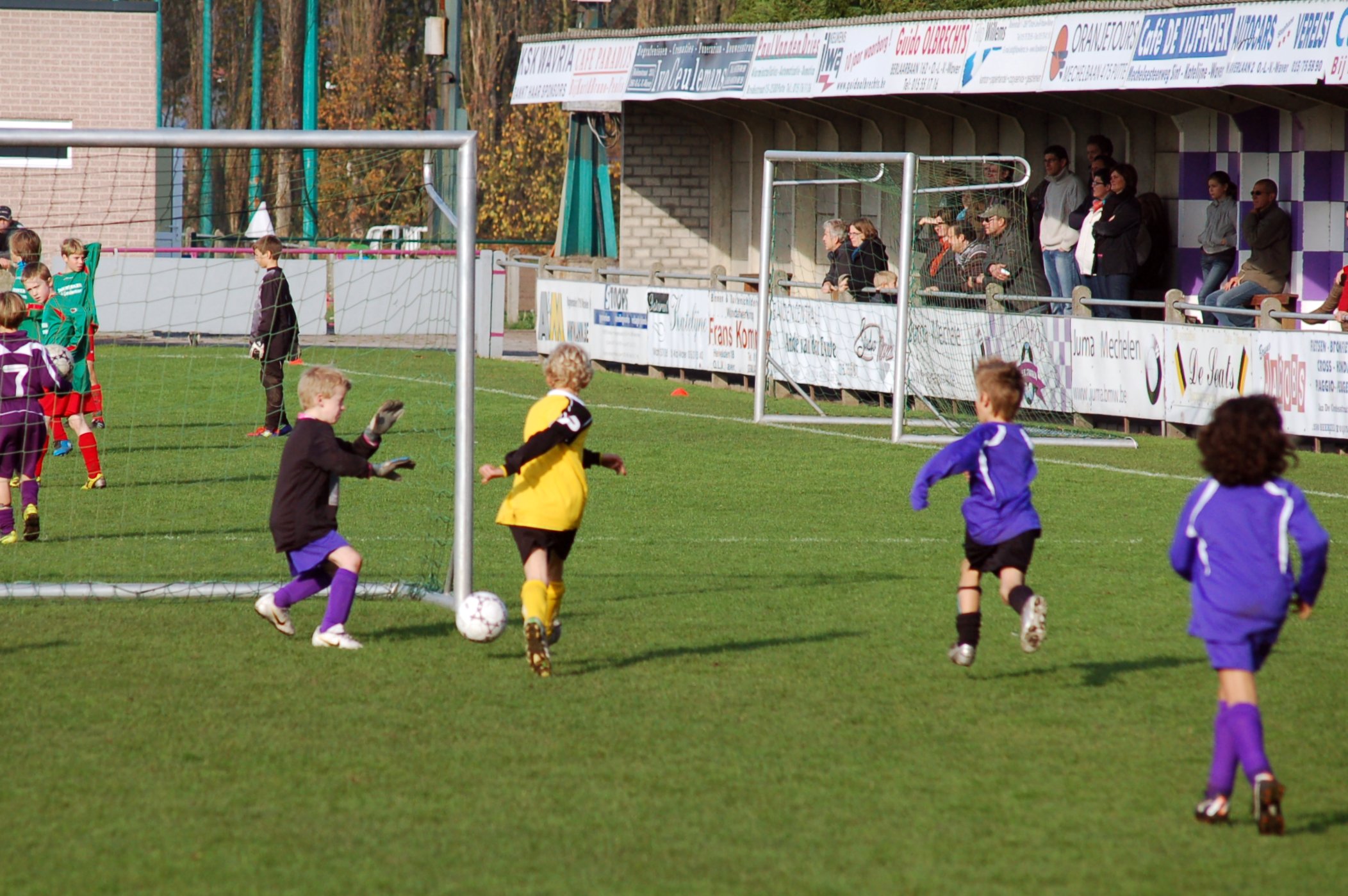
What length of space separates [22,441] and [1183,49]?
1154 cm

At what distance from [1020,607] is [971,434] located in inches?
28.0

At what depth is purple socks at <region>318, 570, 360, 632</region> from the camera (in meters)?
7.18

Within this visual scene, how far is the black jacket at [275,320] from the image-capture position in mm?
14523

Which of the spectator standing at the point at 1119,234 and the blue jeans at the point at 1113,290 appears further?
the blue jeans at the point at 1113,290

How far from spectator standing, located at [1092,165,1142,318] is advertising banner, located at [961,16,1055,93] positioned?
1.43 metres

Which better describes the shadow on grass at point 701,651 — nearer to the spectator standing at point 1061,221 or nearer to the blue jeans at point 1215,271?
the blue jeans at point 1215,271

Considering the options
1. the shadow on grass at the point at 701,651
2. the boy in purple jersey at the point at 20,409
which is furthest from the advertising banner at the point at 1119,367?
the boy in purple jersey at the point at 20,409

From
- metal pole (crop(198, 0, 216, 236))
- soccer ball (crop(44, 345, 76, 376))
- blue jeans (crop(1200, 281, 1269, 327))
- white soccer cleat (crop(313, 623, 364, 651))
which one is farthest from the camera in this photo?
metal pole (crop(198, 0, 216, 236))

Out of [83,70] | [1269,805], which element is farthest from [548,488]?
[83,70]

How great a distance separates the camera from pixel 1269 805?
4.84m

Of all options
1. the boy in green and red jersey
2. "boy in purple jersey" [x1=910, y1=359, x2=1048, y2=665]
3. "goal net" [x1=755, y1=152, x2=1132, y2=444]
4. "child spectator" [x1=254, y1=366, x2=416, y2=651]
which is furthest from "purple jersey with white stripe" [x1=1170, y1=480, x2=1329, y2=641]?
"goal net" [x1=755, y1=152, x2=1132, y2=444]

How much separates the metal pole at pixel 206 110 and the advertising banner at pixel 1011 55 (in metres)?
8.29

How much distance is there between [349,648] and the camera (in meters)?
7.30

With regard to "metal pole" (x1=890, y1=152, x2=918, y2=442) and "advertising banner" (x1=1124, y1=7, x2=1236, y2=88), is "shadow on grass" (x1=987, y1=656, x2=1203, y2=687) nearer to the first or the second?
"metal pole" (x1=890, y1=152, x2=918, y2=442)
